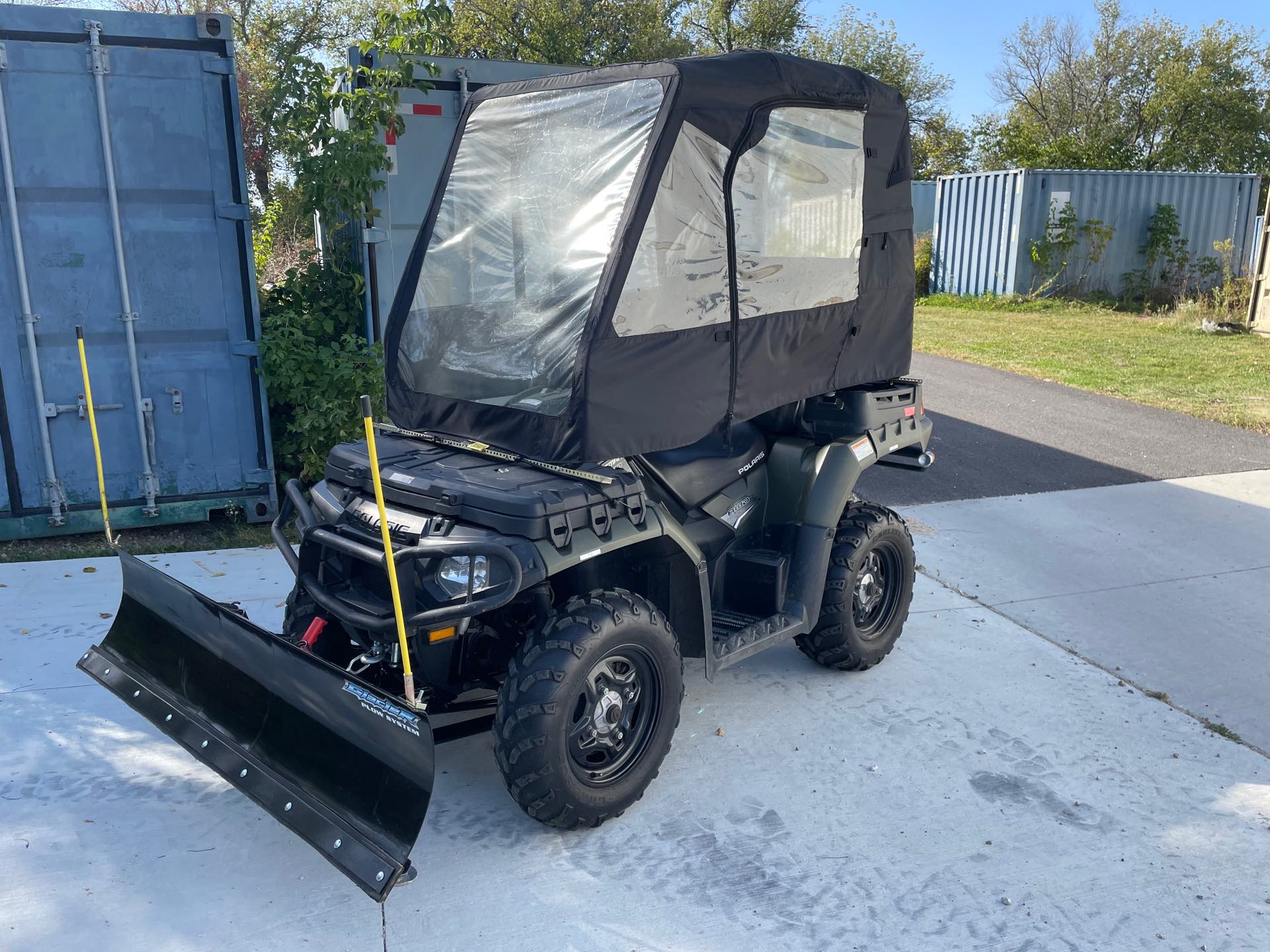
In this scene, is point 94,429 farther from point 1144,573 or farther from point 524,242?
point 1144,573

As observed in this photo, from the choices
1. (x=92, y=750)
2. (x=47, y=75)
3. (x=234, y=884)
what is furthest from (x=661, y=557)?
(x=47, y=75)

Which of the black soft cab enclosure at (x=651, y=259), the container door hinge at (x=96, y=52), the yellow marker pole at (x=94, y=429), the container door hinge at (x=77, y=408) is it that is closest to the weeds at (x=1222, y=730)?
the black soft cab enclosure at (x=651, y=259)

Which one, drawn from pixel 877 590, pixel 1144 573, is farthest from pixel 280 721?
pixel 1144 573

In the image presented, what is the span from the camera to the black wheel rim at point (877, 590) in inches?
188

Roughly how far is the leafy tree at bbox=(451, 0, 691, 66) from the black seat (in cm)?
2242

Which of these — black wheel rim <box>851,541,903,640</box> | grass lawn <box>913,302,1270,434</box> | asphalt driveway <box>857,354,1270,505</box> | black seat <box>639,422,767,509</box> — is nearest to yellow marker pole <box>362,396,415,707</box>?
black seat <box>639,422,767,509</box>

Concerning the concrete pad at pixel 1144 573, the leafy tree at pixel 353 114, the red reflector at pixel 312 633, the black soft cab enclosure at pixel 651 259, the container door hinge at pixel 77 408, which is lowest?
the concrete pad at pixel 1144 573

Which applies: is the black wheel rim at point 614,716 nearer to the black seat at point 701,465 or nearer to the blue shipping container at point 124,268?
the black seat at point 701,465

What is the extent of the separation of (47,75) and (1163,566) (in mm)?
7003

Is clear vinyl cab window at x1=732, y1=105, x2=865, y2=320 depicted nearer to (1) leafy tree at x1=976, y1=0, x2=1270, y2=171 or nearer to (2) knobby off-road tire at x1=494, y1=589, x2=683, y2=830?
(2) knobby off-road tire at x1=494, y1=589, x2=683, y2=830

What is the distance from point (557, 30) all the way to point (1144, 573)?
2265cm

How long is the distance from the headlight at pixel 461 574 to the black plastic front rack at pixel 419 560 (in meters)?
0.02

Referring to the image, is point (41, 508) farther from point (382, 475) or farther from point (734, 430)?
point (734, 430)

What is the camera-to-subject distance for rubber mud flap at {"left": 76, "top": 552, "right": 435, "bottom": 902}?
2.97 meters
